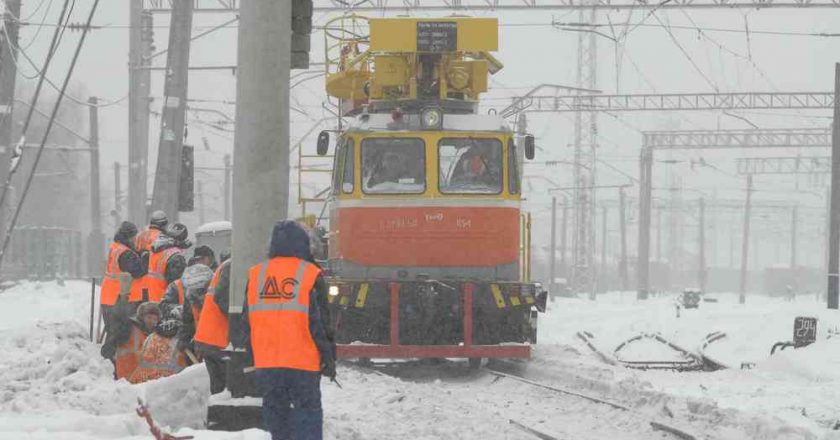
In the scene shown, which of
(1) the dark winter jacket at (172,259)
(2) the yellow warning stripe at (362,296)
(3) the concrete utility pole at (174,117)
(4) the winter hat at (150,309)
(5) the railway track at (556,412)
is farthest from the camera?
(3) the concrete utility pole at (174,117)

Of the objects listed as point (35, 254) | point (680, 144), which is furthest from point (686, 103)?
point (35, 254)

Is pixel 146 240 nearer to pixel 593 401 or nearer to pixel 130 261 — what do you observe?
pixel 130 261

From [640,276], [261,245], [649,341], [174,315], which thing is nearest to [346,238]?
[174,315]

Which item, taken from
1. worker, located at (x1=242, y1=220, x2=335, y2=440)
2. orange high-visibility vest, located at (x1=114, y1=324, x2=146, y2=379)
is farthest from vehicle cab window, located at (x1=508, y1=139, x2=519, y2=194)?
worker, located at (x1=242, y1=220, x2=335, y2=440)

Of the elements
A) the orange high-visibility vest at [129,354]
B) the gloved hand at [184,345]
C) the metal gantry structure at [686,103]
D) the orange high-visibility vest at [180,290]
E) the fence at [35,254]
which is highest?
the metal gantry structure at [686,103]

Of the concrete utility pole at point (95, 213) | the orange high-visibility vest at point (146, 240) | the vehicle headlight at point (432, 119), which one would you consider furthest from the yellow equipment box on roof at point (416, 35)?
the concrete utility pole at point (95, 213)

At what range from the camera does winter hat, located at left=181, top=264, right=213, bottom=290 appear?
10.2m

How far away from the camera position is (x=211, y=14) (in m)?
30.2

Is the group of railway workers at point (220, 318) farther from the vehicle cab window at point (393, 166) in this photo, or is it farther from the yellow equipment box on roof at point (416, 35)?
the yellow equipment box on roof at point (416, 35)

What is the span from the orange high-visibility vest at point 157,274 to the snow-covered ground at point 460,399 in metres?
0.87

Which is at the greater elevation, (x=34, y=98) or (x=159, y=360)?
(x=34, y=98)

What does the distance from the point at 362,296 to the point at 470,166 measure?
2200 mm

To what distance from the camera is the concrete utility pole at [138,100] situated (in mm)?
Answer: 23984

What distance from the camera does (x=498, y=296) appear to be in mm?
15617
